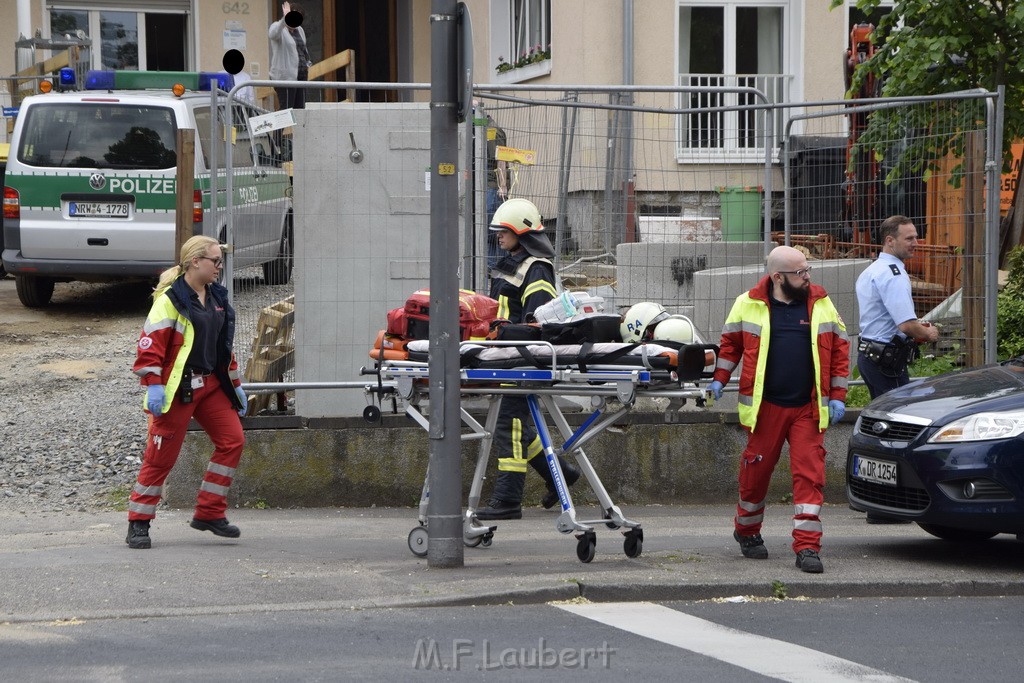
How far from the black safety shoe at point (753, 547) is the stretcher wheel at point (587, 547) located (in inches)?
35.4

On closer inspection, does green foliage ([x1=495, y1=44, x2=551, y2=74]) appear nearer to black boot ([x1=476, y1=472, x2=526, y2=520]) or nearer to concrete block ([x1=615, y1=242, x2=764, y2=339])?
concrete block ([x1=615, y1=242, x2=764, y2=339])

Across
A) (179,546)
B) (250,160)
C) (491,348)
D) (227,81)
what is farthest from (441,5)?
(227,81)

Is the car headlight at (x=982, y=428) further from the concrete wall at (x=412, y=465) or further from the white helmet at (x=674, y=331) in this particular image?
the concrete wall at (x=412, y=465)

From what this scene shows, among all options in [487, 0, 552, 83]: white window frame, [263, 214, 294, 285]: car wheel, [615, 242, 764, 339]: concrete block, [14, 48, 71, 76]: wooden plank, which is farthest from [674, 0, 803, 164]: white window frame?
[263, 214, 294, 285]: car wheel

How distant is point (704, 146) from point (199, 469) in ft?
13.4

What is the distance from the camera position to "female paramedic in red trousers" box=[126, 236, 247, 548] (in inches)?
308

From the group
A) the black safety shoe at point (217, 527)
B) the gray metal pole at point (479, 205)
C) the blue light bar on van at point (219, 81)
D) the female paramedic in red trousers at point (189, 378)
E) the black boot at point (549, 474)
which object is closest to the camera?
the female paramedic in red trousers at point (189, 378)

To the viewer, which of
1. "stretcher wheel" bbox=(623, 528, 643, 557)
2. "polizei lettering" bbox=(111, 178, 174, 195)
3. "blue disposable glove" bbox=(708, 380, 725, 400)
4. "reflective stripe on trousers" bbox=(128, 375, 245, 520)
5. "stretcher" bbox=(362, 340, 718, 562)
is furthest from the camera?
"polizei lettering" bbox=(111, 178, 174, 195)

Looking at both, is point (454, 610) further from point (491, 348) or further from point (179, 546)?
point (179, 546)

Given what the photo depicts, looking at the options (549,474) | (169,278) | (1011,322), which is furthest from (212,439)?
(1011,322)

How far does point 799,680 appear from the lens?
5.55 metres

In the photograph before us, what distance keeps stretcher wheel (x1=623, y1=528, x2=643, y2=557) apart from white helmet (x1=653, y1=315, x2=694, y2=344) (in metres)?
1.09

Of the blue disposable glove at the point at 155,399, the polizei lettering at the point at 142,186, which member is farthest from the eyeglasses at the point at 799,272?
the polizei lettering at the point at 142,186

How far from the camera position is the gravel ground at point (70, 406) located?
9.63m
